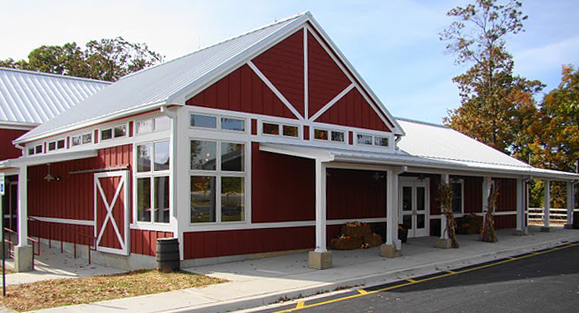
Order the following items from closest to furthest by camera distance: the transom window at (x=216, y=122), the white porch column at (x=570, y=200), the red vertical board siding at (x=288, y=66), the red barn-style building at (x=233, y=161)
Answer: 1. the red barn-style building at (x=233, y=161)
2. the transom window at (x=216, y=122)
3. the red vertical board siding at (x=288, y=66)
4. the white porch column at (x=570, y=200)

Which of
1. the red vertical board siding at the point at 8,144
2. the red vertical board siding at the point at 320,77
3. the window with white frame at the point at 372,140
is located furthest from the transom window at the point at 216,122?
the red vertical board siding at the point at 8,144

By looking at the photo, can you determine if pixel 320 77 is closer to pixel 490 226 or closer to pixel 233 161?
pixel 233 161

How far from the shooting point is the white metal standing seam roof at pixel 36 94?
2289 cm

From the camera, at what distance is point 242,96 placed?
589 inches

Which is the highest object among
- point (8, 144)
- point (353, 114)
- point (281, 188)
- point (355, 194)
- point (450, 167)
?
point (353, 114)

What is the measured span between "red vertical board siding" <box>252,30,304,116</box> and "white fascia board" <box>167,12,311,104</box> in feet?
0.69

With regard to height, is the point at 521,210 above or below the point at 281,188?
below

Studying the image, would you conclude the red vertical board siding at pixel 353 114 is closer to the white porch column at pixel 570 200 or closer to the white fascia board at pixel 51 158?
the white fascia board at pixel 51 158

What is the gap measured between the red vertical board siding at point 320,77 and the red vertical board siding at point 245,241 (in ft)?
13.0

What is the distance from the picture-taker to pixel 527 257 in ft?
52.8

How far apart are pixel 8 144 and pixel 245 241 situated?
13.3 m

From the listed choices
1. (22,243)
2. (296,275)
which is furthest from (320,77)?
(22,243)

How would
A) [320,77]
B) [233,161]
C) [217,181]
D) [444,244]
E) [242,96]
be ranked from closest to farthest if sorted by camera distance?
[217,181]
[233,161]
[242,96]
[320,77]
[444,244]

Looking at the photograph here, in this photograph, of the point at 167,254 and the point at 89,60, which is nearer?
the point at 167,254
